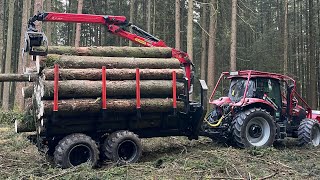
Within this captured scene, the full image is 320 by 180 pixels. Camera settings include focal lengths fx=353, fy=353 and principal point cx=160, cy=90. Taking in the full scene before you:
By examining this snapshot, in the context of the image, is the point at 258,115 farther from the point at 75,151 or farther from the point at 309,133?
the point at 75,151

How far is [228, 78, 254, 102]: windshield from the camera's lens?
10.2 metres

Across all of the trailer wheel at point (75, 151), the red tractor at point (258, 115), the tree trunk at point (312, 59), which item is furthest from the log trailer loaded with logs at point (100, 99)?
the tree trunk at point (312, 59)

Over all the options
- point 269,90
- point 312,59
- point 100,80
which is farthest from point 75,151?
point 312,59

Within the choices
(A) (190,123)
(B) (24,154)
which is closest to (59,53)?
(B) (24,154)

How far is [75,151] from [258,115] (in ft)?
16.6

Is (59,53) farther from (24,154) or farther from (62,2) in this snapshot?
(62,2)

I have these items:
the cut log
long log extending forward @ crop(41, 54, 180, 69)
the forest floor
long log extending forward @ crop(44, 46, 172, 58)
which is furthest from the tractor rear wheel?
long log extending forward @ crop(44, 46, 172, 58)

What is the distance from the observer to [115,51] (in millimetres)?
8695

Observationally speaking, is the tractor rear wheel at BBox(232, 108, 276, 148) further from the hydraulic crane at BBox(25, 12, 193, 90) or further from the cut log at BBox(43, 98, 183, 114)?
the cut log at BBox(43, 98, 183, 114)

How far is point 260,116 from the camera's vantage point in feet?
32.2

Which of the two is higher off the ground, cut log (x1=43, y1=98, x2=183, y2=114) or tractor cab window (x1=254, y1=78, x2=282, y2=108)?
tractor cab window (x1=254, y1=78, x2=282, y2=108)

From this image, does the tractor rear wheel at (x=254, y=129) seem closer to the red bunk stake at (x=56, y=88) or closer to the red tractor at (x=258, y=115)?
the red tractor at (x=258, y=115)

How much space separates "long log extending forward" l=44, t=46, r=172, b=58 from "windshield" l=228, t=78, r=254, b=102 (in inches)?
103

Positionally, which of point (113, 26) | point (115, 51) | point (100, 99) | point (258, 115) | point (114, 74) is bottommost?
point (258, 115)
